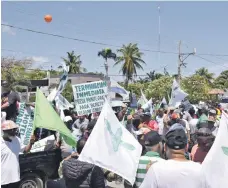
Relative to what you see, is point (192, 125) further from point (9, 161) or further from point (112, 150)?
point (112, 150)

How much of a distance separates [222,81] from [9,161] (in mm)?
64503

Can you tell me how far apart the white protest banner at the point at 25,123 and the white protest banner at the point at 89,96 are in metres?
1.56

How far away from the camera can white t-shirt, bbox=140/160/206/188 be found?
2.89 meters

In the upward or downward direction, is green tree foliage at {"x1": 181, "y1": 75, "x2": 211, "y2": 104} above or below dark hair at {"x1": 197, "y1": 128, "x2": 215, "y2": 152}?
below

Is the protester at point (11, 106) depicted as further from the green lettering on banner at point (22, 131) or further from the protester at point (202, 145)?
the protester at point (202, 145)

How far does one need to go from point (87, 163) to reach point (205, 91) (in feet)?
135

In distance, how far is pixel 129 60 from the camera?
197 ft

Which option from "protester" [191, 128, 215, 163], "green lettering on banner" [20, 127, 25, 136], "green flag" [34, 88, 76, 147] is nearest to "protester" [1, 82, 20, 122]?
"green lettering on banner" [20, 127, 25, 136]

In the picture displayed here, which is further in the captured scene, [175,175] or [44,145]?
[44,145]

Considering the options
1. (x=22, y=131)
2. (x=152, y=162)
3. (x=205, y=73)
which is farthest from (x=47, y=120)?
(x=205, y=73)

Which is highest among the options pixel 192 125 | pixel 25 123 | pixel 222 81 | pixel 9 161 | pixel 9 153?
pixel 25 123

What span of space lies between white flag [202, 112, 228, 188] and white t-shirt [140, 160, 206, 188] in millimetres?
587

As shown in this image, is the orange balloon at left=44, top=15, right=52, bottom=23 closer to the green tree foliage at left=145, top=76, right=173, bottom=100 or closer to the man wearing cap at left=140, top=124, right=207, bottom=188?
the man wearing cap at left=140, top=124, right=207, bottom=188

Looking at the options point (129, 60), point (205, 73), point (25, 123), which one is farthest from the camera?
point (205, 73)
